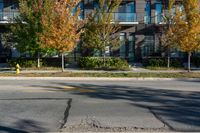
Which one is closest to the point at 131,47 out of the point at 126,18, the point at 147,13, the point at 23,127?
the point at 126,18

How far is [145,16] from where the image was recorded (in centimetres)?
3744

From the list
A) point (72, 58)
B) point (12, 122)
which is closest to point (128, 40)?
point (72, 58)

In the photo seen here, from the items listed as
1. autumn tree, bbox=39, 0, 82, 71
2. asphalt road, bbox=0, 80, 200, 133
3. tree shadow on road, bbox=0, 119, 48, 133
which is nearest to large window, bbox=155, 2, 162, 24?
autumn tree, bbox=39, 0, 82, 71

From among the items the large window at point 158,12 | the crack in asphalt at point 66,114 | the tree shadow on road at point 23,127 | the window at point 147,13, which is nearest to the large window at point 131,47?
the window at point 147,13

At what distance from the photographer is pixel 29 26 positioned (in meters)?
28.6

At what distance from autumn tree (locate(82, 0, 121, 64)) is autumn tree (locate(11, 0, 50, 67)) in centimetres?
446

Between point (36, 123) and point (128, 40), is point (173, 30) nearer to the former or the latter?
point (128, 40)

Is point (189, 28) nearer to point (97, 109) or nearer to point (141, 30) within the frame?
point (141, 30)

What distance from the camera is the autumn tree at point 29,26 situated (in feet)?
92.1

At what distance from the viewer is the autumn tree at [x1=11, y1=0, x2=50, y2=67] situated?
28078 millimetres

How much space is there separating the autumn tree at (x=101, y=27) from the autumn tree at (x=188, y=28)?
19.1 ft

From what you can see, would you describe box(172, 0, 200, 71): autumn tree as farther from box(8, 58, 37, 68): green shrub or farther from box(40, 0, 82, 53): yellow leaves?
box(8, 58, 37, 68): green shrub

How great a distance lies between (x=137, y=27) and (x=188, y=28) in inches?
446

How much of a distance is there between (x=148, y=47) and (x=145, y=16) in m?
3.12
